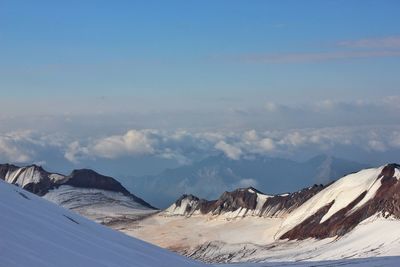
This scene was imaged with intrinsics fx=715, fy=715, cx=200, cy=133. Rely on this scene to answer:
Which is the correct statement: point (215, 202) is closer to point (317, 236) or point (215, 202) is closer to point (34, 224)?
point (317, 236)

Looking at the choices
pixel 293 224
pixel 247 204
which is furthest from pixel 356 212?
pixel 247 204

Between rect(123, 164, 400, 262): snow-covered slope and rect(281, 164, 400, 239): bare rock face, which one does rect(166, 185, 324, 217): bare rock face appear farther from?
rect(281, 164, 400, 239): bare rock face

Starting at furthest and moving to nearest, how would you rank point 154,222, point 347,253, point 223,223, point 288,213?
point 154,222 < point 223,223 < point 288,213 < point 347,253

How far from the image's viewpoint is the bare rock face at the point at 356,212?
368 ft

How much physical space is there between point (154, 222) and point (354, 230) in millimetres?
74928

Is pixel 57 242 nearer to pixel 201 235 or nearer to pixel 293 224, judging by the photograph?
pixel 293 224

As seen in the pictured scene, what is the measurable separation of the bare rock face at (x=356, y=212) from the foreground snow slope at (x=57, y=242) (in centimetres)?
5940

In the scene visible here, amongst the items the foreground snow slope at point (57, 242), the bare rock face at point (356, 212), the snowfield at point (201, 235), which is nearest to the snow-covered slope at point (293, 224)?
the bare rock face at point (356, 212)

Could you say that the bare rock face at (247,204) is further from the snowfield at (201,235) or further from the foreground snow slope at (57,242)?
the foreground snow slope at (57,242)

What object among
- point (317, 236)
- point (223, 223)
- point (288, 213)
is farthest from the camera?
point (223, 223)

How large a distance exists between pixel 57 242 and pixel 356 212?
81.5 m

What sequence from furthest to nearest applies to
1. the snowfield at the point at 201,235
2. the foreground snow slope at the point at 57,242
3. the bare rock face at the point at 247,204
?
the bare rock face at the point at 247,204
the snowfield at the point at 201,235
the foreground snow slope at the point at 57,242

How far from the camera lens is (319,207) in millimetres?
134875

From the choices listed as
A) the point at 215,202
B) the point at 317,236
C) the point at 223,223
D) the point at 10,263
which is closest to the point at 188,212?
the point at 215,202
